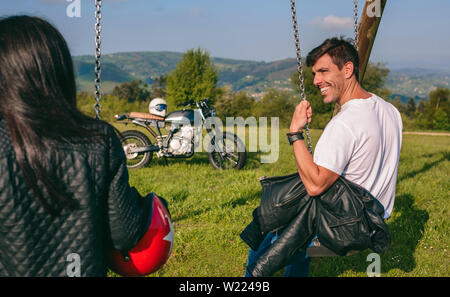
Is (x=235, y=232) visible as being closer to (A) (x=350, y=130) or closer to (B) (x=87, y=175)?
(A) (x=350, y=130)

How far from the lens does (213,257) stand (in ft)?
12.6

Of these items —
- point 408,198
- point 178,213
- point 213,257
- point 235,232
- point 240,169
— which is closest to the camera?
point 213,257

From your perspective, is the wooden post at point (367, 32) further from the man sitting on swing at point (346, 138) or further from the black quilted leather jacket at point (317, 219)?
the black quilted leather jacket at point (317, 219)

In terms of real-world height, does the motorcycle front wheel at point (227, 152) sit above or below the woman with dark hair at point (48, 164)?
below

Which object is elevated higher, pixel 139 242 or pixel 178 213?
pixel 139 242

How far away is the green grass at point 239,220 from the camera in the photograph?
365cm

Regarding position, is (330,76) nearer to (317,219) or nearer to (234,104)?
(317,219)

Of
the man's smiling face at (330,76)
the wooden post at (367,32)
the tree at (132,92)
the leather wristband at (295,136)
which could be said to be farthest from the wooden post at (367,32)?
the tree at (132,92)

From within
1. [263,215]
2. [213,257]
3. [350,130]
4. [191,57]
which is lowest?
[213,257]

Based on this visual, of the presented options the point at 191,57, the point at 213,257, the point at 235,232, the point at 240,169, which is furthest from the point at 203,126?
the point at 191,57

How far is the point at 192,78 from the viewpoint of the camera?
61250 millimetres

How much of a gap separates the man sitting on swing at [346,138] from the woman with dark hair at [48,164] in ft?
4.05

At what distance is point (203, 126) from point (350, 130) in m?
5.99
